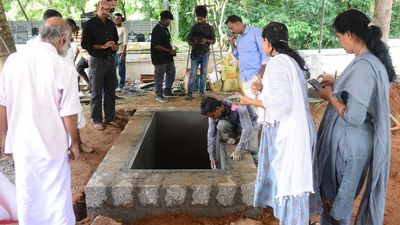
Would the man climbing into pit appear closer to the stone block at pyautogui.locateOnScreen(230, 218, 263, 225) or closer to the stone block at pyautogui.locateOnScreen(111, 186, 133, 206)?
the stone block at pyautogui.locateOnScreen(230, 218, 263, 225)

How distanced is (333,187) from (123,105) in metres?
5.13

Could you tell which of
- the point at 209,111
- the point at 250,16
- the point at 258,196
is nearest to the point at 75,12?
the point at 250,16

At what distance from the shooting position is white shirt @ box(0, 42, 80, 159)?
2.24 metres

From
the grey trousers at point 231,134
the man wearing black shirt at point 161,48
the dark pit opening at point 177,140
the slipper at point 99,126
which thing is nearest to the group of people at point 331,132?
the grey trousers at point 231,134

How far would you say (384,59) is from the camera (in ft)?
6.79

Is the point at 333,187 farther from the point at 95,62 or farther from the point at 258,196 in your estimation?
the point at 95,62

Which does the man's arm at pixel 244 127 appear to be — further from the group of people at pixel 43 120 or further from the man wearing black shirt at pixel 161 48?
the man wearing black shirt at pixel 161 48

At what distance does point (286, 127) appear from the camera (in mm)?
2156

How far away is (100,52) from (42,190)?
2.84 m

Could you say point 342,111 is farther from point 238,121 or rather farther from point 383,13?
point 383,13

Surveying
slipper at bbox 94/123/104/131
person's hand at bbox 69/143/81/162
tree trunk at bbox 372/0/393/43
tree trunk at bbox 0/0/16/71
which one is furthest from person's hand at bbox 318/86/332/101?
tree trunk at bbox 372/0/393/43

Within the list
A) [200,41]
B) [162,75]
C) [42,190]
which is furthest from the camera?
[200,41]

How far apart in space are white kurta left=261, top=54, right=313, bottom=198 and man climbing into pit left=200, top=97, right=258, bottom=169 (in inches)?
49.6

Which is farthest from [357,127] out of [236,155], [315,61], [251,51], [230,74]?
[315,61]
